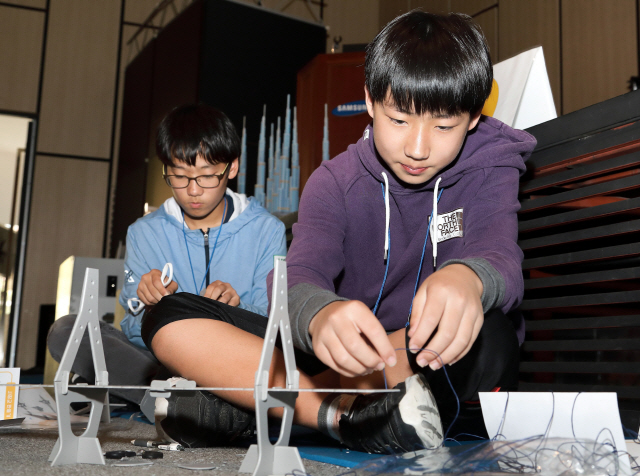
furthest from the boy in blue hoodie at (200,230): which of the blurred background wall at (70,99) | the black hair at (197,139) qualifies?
the blurred background wall at (70,99)

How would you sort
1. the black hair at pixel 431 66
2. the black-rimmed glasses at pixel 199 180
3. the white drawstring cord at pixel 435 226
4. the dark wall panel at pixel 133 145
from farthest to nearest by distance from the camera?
the dark wall panel at pixel 133 145
the black-rimmed glasses at pixel 199 180
the white drawstring cord at pixel 435 226
the black hair at pixel 431 66

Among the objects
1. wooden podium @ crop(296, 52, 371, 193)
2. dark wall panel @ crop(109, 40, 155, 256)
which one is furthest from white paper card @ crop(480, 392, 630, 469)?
dark wall panel @ crop(109, 40, 155, 256)

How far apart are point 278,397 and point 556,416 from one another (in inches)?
12.3

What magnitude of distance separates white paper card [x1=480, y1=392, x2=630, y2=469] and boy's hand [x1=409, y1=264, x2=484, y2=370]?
0.14m

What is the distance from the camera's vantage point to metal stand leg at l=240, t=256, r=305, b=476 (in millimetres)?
549

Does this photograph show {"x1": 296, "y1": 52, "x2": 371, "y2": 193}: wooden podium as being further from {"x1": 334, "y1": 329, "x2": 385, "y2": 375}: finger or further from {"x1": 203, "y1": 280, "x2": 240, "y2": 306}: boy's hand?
{"x1": 334, "y1": 329, "x2": 385, "y2": 375}: finger

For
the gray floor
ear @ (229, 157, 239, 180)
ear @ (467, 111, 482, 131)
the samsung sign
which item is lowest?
the gray floor

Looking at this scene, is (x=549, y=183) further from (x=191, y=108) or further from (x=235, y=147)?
(x=191, y=108)

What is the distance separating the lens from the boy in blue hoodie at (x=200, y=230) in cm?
139

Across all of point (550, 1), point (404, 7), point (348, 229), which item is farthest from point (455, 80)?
point (404, 7)

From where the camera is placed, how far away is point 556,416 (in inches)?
25.8

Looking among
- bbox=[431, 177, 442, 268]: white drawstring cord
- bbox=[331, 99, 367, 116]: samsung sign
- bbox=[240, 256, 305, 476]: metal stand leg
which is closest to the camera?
bbox=[240, 256, 305, 476]: metal stand leg

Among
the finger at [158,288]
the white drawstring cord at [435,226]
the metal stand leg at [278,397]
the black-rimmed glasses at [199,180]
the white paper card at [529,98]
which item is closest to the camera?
the metal stand leg at [278,397]

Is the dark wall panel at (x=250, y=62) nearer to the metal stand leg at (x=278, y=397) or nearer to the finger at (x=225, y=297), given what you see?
the finger at (x=225, y=297)
